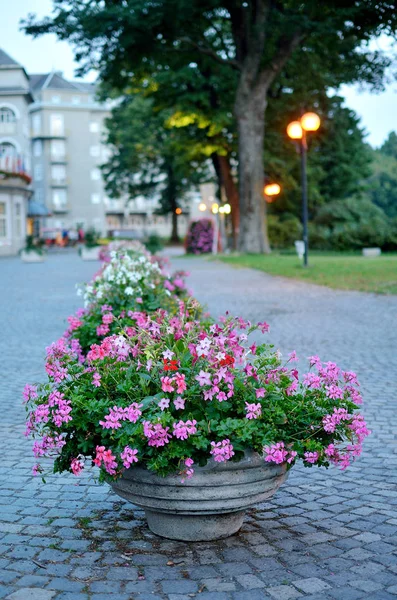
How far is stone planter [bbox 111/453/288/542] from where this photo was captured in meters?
3.77

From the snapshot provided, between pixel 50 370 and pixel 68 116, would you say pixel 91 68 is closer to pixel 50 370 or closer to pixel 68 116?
pixel 50 370

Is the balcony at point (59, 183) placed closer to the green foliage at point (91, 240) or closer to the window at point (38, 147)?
the window at point (38, 147)

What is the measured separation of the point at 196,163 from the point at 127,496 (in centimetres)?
4649

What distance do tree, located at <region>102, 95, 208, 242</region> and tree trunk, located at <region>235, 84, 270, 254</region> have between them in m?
22.6

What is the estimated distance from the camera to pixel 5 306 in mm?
18266

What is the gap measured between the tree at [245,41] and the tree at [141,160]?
895 inches

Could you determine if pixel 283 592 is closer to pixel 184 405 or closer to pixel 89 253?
pixel 184 405

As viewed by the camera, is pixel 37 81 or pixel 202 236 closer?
pixel 202 236

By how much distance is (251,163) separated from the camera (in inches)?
1335

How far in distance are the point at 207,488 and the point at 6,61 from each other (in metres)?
65.0

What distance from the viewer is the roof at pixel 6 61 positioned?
6397 cm

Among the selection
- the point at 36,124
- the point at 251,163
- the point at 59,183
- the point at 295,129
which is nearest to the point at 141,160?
the point at 251,163

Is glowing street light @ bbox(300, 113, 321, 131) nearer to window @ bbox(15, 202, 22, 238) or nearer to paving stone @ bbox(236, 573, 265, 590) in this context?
paving stone @ bbox(236, 573, 265, 590)

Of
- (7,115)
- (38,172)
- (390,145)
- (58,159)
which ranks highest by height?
(390,145)
